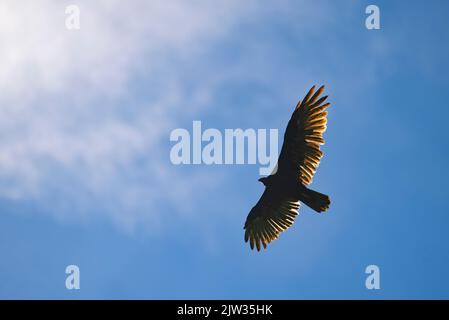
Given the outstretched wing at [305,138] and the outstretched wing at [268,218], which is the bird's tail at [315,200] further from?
the outstretched wing at [268,218]

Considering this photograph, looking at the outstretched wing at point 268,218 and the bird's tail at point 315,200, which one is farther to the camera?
the outstretched wing at point 268,218

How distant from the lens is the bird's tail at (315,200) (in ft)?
65.4

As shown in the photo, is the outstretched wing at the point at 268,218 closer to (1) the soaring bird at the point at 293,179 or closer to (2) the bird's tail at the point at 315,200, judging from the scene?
(1) the soaring bird at the point at 293,179

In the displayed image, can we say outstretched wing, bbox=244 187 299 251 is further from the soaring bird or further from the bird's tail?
the bird's tail

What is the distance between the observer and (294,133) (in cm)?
2036

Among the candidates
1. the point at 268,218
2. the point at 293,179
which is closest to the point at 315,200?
the point at 293,179

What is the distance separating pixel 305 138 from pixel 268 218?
337 cm

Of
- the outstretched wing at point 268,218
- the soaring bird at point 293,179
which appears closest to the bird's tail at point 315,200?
the soaring bird at point 293,179

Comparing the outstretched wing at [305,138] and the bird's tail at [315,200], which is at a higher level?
the outstretched wing at [305,138]

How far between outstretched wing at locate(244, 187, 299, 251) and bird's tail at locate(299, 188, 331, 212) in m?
1.35

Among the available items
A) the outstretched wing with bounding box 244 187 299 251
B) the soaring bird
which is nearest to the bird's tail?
the soaring bird

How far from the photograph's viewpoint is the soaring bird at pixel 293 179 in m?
20.2

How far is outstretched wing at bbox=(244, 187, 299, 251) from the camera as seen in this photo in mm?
22203

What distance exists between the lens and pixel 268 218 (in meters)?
22.6
